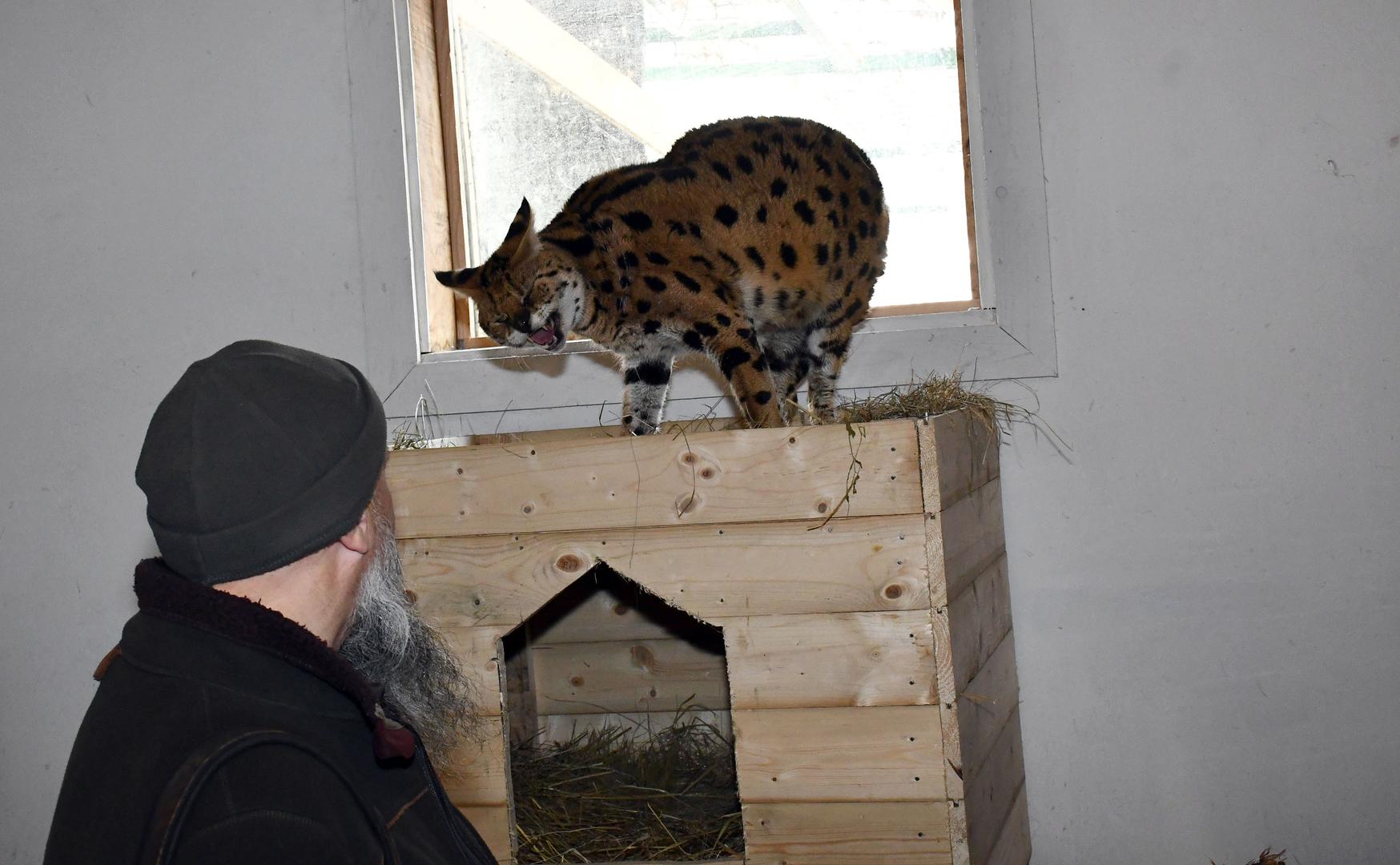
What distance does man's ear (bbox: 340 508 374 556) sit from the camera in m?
1.18

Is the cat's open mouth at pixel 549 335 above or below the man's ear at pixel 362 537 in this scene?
above

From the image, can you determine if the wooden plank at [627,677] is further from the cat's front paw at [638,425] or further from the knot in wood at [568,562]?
the knot in wood at [568,562]

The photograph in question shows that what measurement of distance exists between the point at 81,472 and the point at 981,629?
2580mm

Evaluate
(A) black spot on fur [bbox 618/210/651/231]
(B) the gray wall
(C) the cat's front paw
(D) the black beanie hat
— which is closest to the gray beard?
(D) the black beanie hat

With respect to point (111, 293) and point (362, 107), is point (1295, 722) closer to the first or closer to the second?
point (362, 107)

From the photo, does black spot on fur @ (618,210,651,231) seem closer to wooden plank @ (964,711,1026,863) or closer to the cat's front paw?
the cat's front paw

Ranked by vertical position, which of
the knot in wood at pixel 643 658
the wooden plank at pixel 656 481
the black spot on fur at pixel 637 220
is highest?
the black spot on fur at pixel 637 220

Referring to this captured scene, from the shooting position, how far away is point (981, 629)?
2.26 meters

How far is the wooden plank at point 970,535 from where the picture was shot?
193 centimetres

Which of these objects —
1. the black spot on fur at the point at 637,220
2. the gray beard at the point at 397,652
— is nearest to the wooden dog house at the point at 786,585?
the gray beard at the point at 397,652

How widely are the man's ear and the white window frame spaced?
5.44 feet

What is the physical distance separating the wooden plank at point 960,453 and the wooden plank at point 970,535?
24 millimetres

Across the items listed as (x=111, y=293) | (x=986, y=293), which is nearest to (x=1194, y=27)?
(x=986, y=293)

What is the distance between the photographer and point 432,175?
10.1 ft
